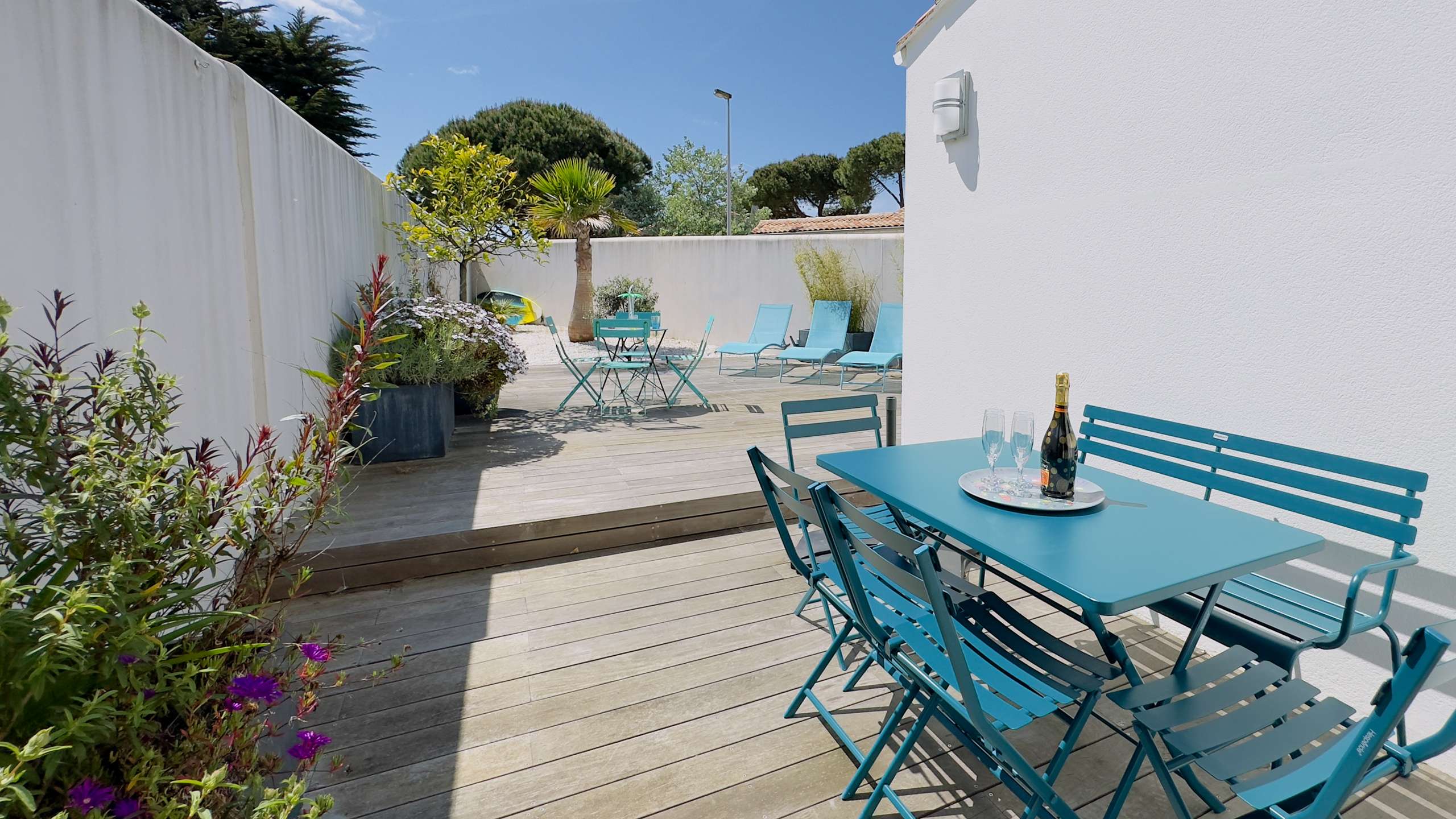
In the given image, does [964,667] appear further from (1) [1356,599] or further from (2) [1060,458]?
(1) [1356,599]

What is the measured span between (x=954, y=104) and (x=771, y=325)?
5874 mm

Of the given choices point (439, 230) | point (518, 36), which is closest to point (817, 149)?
point (518, 36)

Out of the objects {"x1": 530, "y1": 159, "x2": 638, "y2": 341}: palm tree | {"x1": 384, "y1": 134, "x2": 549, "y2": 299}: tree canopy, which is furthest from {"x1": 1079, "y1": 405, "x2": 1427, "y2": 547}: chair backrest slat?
{"x1": 530, "y1": 159, "x2": 638, "y2": 341}: palm tree

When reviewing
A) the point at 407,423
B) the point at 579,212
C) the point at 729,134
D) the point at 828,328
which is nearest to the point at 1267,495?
the point at 407,423

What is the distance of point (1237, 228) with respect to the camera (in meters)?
2.29

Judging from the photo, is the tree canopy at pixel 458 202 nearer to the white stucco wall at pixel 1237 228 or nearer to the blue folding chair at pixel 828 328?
the blue folding chair at pixel 828 328

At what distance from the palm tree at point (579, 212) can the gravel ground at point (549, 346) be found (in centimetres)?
60

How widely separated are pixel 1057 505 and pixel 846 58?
33237 mm

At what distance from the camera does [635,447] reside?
477 centimetres

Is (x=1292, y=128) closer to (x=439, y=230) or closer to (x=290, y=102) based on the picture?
(x=439, y=230)

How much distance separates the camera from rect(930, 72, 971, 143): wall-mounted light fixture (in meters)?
3.53

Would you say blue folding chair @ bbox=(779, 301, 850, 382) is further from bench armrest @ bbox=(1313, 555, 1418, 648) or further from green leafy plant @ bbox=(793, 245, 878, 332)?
bench armrest @ bbox=(1313, 555, 1418, 648)

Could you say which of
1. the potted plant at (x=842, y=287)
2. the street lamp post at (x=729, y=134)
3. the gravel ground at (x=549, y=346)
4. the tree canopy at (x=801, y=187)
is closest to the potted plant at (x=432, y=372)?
the gravel ground at (x=549, y=346)

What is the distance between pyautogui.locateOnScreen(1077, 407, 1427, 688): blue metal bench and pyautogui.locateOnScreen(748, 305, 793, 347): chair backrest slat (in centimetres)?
691
